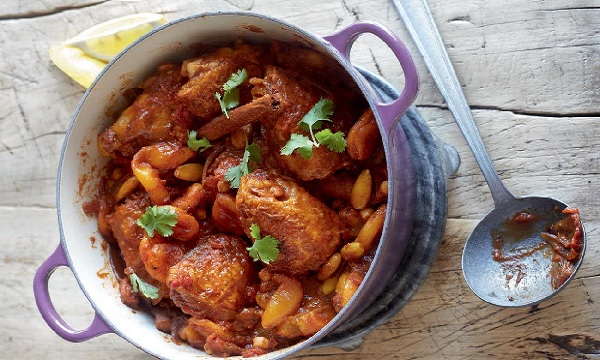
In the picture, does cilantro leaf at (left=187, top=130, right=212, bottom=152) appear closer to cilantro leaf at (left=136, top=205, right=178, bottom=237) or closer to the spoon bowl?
cilantro leaf at (left=136, top=205, right=178, bottom=237)

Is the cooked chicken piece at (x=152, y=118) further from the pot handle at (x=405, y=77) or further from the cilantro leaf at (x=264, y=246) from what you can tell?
the pot handle at (x=405, y=77)

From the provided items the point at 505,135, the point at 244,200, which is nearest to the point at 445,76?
the point at 505,135

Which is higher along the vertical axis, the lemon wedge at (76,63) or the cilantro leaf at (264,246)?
the lemon wedge at (76,63)

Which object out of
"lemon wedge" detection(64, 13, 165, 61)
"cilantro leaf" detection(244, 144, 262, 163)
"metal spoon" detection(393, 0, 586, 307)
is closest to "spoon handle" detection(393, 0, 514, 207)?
"metal spoon" detection(393, 0, 586, 307)

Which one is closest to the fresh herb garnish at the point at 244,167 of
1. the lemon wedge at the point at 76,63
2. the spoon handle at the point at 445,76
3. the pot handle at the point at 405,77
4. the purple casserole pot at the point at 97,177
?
the purple casserole pot at the point at 97,177

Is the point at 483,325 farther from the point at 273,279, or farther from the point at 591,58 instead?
the point at 591,58

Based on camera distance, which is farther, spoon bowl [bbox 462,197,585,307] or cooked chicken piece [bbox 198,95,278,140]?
spoon bowl [bbox 462,197,585,307]

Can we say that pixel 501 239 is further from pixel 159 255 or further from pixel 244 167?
pixel 159 255
